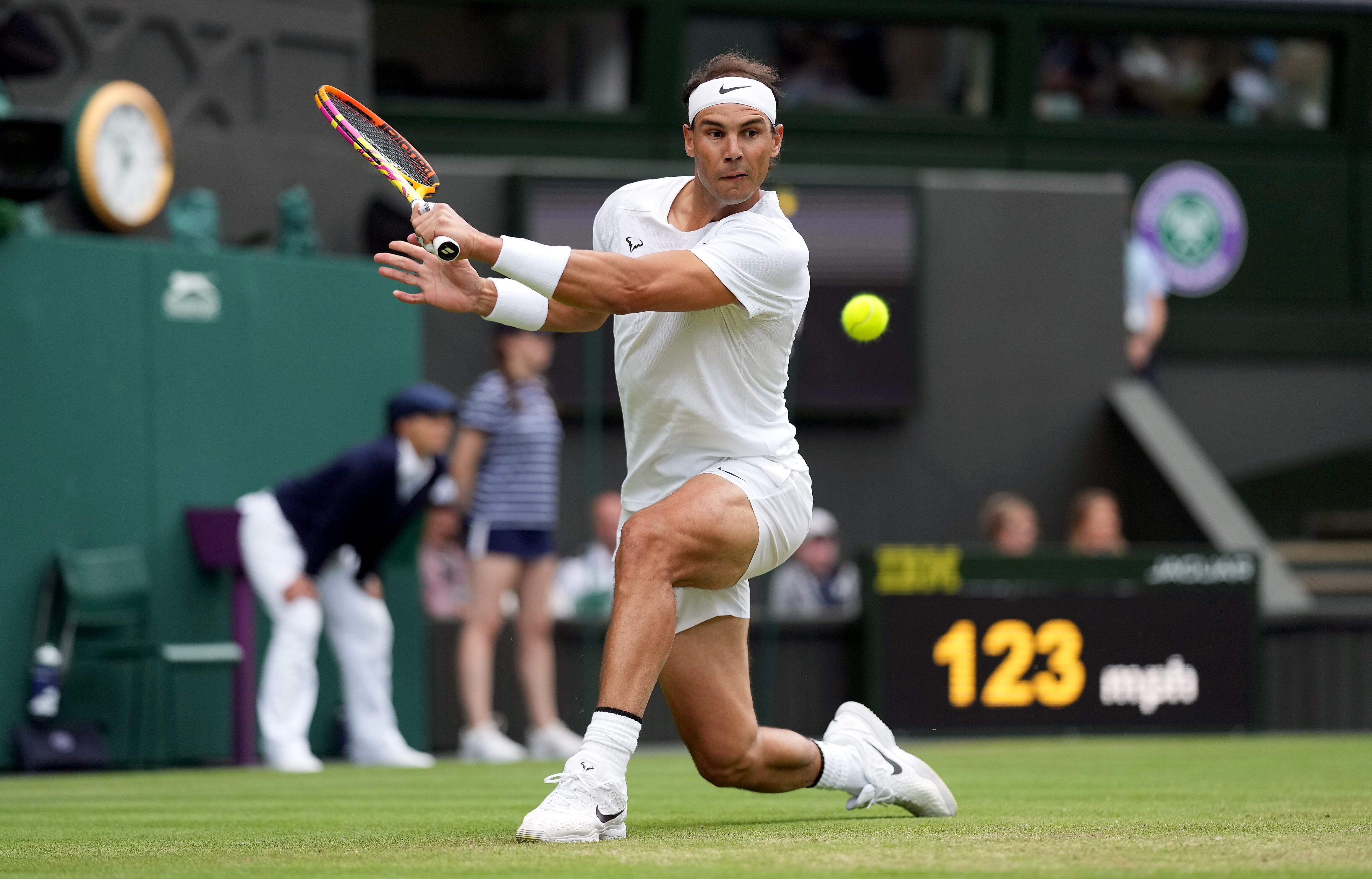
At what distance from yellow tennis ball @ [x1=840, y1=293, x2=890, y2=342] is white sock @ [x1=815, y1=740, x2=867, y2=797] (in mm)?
1092

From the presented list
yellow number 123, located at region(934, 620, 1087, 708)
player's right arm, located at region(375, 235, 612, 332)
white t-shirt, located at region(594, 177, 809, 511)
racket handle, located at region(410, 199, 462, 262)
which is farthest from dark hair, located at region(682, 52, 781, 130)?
yellow number 123, located at region(934, 620, 1087, 708)

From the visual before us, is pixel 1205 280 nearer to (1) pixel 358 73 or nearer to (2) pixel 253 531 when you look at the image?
(1) pixel 358 73

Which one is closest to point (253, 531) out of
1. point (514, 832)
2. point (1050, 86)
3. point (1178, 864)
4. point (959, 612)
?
point (959, 612)

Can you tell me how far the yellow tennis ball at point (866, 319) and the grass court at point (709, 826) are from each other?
1282 millimetres

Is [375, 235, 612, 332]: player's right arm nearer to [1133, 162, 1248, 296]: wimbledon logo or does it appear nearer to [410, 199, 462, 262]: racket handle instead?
[410, 199, 462, 262]: racket handle

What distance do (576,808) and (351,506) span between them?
500 cm

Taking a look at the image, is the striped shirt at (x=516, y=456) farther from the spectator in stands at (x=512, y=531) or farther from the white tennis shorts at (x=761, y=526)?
the white tennis shorts at (x=761, y=526)

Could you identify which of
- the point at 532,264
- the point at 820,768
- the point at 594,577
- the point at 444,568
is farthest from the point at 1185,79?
the point at 532,264

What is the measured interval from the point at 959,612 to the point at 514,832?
6546mm

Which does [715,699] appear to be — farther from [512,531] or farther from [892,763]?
[512,531]

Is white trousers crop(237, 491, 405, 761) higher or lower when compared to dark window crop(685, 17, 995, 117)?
lower

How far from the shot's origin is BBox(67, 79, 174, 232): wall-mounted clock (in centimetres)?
1020

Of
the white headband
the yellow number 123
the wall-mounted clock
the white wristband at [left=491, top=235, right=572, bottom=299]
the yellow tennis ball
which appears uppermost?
the wall-mounted clock

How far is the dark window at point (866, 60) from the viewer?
16078 mm
